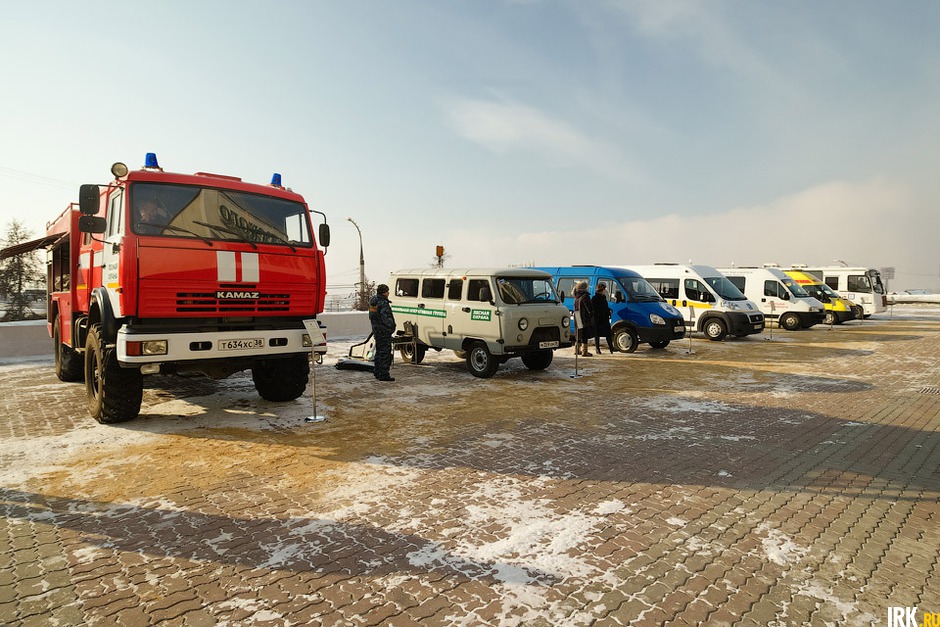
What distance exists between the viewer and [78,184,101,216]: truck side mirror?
235 inches

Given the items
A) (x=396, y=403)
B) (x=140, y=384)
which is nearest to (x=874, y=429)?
(x=396, y=403)

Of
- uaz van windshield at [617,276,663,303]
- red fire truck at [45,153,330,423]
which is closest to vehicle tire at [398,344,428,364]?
red fire truck at [45,153,330,423]

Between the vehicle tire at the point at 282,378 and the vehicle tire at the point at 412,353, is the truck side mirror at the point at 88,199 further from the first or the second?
the vehicle tire at the point at 412,353

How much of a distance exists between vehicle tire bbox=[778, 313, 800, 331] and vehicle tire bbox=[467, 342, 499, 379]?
50.9 ft

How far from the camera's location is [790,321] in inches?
800

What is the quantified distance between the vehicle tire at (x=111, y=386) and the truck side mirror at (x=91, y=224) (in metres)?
1.22

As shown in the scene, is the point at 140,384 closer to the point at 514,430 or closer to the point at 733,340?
the point at 514,430

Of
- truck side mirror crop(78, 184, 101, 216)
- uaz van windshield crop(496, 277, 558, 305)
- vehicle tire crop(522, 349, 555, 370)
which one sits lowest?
vehicle tire crop(522, 349, 555, 370)

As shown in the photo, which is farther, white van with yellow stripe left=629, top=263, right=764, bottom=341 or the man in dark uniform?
white van with yellow stripe left=629, top=263, right=764, bottom=341

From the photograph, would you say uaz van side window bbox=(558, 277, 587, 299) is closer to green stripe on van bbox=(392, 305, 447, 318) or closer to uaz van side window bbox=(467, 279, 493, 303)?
green stripe on van bbox=(392, 305, 447, 318)

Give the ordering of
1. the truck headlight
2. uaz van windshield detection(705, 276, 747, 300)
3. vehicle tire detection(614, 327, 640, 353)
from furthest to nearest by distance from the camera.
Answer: uaz van windshield detection(705, 276, 747, 300) → vehicle tire detection(614, 327, 640, 353) → the truck headlight

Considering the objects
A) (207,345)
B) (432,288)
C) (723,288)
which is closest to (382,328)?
(432,288)

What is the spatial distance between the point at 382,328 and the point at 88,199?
511 centimetres

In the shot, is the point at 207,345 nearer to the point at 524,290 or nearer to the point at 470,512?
the point at 470,512
